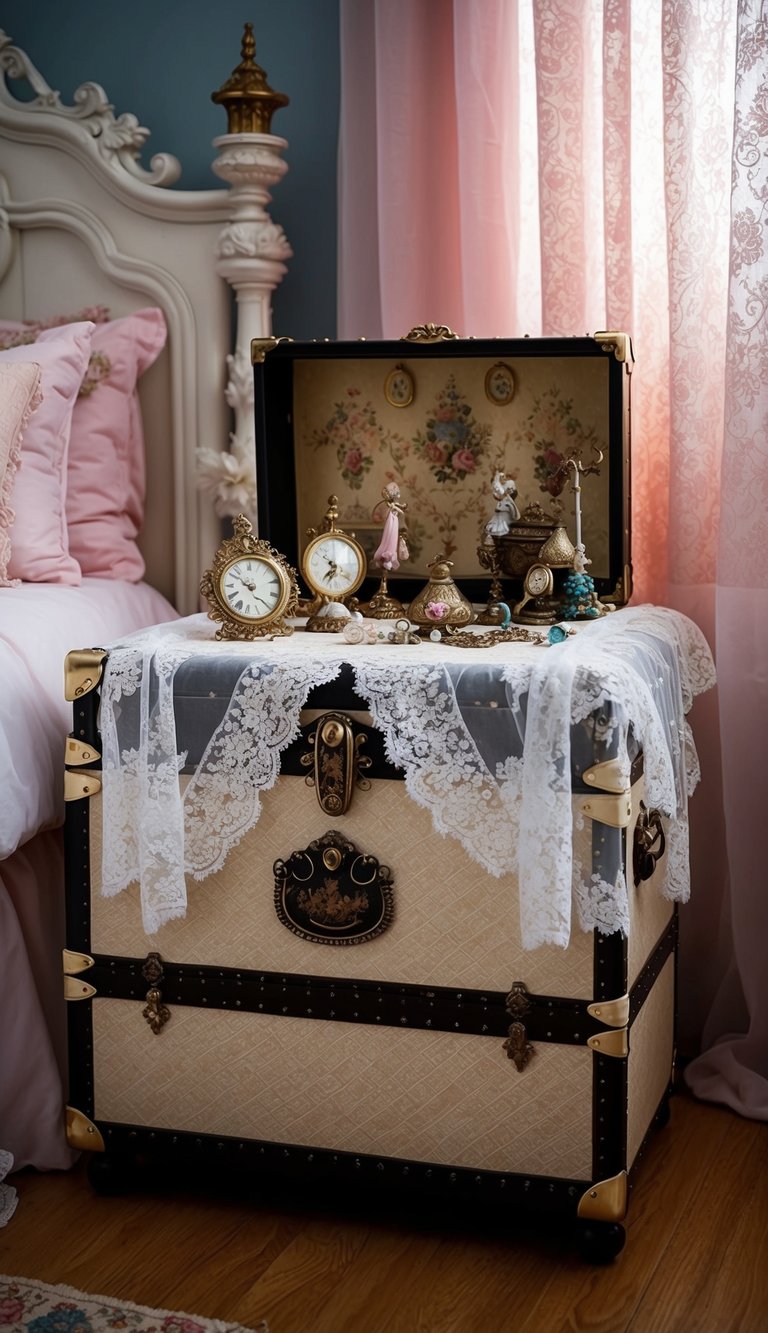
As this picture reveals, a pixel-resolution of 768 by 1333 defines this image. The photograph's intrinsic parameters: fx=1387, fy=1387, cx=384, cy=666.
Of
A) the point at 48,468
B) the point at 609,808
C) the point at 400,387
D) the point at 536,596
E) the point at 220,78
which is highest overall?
the point at 220,78

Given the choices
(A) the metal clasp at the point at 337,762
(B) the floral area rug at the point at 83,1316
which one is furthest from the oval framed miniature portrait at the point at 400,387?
(B) the floral area rug at the point at 83,1316

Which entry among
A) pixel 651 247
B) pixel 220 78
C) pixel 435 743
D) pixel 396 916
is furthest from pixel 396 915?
pixel 220 78

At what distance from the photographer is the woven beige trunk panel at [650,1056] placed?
168cm

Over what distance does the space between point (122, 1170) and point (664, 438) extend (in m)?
1.32

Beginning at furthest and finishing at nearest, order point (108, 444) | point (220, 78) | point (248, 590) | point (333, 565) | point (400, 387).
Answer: point (220, 78) < point (108, 444) < point (400, 387) < point (333, 565) < point (248, 590)

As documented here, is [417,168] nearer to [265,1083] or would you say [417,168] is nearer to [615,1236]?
[265,1083]

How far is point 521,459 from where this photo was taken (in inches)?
82.3

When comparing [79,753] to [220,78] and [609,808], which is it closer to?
[609,808]

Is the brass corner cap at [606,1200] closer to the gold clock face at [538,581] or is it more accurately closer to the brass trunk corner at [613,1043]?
the brass trunk corner at [613,1043]

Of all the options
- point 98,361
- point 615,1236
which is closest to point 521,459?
point 98,361

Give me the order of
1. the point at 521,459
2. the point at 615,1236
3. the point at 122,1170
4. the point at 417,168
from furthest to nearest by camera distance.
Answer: the point at 417,168, the point at 521,459, the point at 122,1170, the point at 615,1236

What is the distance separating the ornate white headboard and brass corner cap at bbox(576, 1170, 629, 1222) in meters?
1.24

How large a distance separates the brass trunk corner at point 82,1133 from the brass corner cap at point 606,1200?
620mm

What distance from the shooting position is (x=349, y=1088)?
169cm
